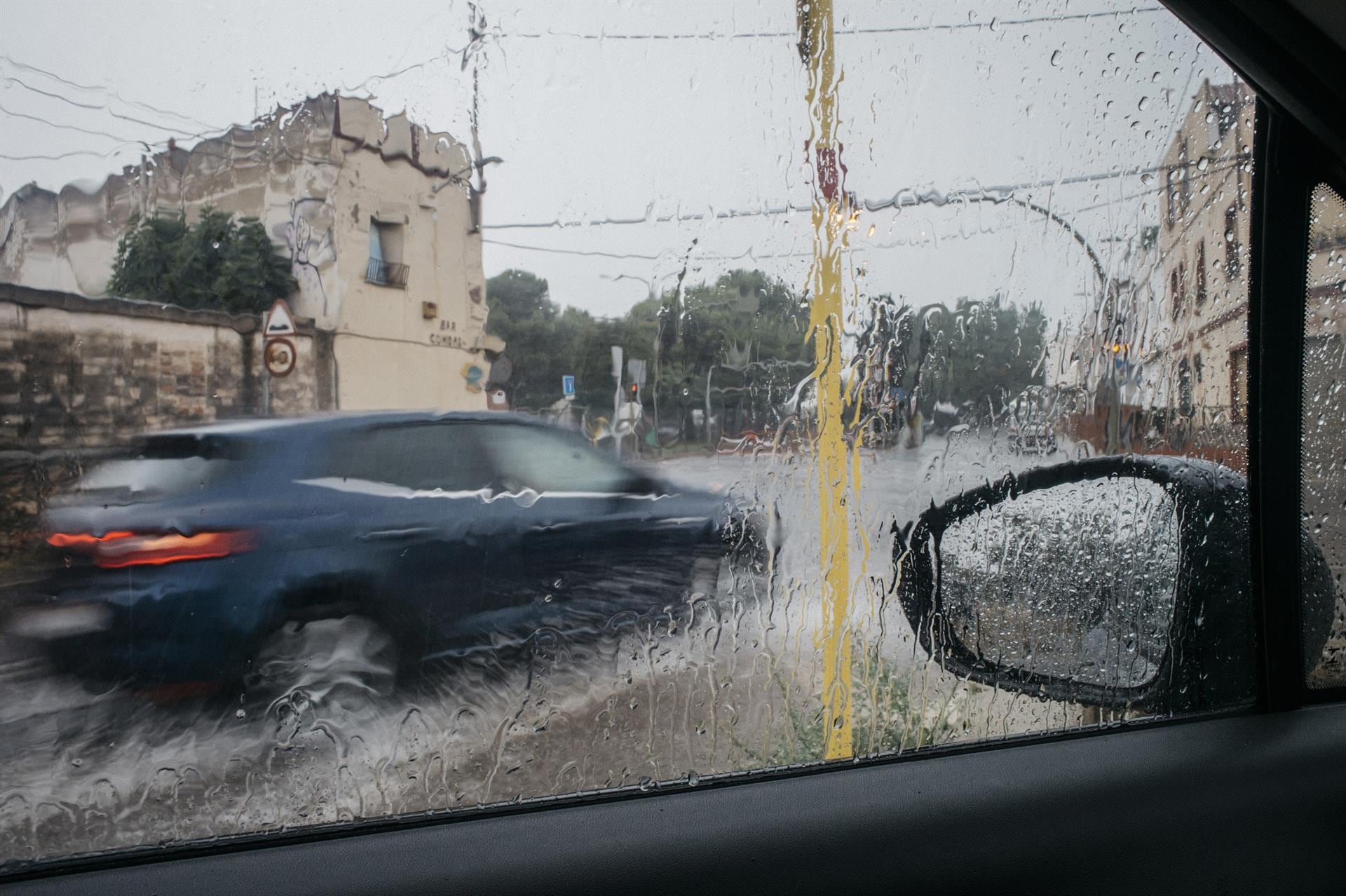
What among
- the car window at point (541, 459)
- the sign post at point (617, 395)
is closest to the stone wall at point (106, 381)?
the car window at point (541, 459)

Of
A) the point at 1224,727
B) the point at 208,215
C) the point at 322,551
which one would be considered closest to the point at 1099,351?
the point at 1224,727

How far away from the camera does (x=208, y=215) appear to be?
175 cm

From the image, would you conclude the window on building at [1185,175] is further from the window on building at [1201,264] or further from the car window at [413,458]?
the car window at [413,458]

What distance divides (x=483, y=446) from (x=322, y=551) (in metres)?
0.38

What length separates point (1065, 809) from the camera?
6.88ft

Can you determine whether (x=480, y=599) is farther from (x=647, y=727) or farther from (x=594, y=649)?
(x=647, y=727)

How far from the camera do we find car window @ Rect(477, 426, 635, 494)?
6.25ft

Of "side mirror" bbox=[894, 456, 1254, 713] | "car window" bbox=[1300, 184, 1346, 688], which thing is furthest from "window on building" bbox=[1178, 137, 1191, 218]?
"side mirror" bbox=[894, 456, 1254, 713]

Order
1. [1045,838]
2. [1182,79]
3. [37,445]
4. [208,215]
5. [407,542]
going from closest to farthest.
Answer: [37,445], [208,215], [407,542], [1045,838], [1182,79]

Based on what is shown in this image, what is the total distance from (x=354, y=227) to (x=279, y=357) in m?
0.31

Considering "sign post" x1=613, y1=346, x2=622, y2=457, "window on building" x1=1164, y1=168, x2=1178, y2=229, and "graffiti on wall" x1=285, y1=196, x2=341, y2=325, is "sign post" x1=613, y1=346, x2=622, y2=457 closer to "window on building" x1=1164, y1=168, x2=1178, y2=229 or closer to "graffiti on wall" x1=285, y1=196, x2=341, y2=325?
"graffiti on wall" x1=285, y1=196, x2=341, y2=325

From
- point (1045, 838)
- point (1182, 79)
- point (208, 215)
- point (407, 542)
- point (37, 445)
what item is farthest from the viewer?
point (1182, 79)

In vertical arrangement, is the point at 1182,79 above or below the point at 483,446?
above

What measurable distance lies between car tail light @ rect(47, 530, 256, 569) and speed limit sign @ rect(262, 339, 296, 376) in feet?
1.08
